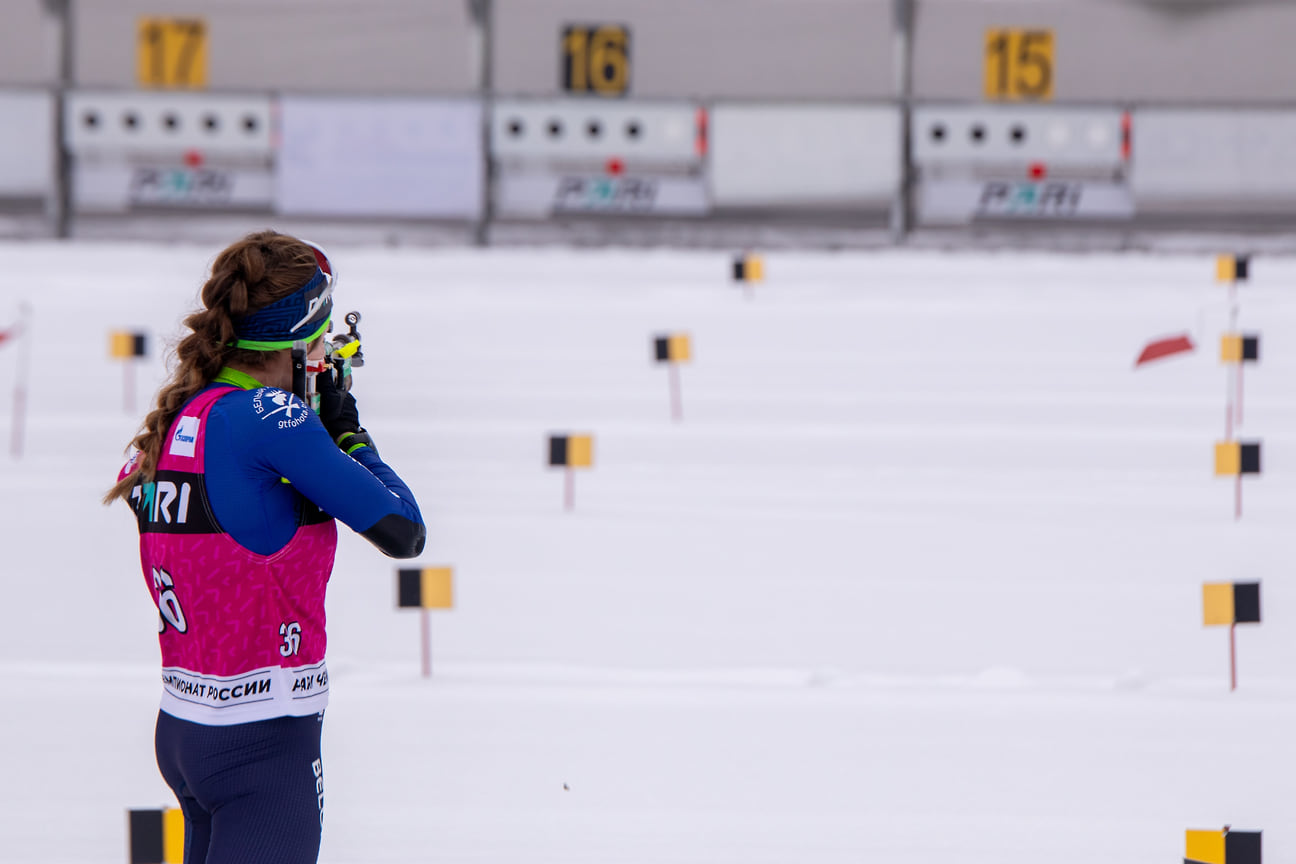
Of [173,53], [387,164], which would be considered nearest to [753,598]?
[387,164]

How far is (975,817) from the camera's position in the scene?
313cm

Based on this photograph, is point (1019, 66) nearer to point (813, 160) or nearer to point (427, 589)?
point (813, 160)

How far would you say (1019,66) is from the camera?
13656mm

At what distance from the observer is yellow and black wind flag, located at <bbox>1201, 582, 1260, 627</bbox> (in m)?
3.62

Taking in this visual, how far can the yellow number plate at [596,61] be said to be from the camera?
44.5 ft

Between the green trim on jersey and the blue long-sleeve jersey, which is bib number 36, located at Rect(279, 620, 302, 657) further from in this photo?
the green trim on jersey

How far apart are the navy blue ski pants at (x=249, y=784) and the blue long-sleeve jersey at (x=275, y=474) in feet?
0.82

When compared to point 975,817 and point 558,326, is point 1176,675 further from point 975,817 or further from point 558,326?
point 558,326

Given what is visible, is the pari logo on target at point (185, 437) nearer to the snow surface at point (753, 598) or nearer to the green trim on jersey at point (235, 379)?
the green trim on jersey at point (235, 379)

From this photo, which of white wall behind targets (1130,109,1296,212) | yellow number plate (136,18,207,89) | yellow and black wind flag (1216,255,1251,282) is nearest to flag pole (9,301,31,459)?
yellow number plate (136,18,207,89)

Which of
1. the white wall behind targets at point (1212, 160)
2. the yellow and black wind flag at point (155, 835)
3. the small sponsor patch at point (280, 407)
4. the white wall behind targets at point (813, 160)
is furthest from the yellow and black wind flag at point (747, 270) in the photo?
the white wall behind targets at point (1212, 160)

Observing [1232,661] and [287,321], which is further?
Answer: [1232,661]

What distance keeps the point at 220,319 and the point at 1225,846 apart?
1899mm

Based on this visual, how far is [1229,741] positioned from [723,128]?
33.2 feet
